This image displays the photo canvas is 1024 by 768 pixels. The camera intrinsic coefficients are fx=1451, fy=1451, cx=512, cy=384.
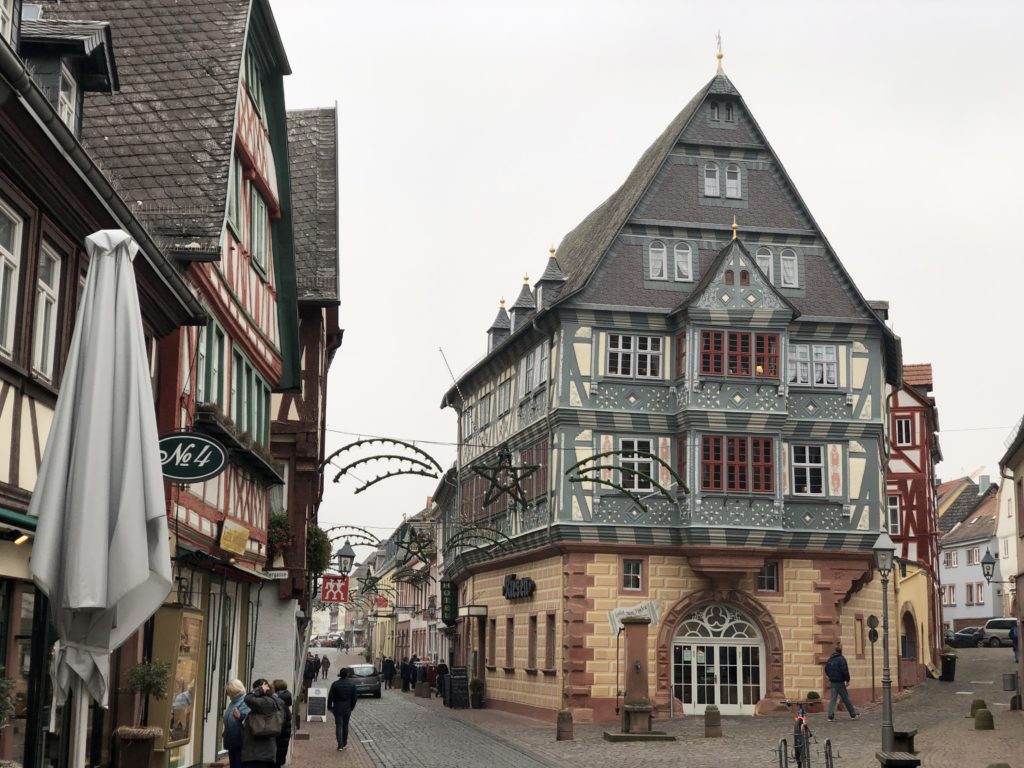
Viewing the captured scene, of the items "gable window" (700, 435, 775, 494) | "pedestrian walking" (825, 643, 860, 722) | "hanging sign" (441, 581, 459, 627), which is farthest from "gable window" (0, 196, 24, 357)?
"hanging sign" (441, 581, 459, 627)

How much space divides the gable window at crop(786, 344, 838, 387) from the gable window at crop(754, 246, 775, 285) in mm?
2102

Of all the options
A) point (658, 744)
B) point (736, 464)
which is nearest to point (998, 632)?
point (736, 464)

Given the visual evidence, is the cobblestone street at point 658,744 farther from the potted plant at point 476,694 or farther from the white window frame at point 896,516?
the white window frame at point 896,516

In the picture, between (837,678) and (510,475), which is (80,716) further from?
(837,678)

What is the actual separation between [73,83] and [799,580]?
2633 cm

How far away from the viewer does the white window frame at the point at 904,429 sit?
189 feet

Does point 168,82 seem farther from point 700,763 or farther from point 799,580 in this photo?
point 799,580

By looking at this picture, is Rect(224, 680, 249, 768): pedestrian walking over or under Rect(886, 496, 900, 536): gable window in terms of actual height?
under

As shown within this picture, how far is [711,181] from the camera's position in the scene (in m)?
39.6

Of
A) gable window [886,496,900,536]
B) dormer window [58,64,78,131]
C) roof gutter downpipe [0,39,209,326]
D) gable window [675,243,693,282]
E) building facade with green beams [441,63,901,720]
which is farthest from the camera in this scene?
gable window [886,496,900,536]

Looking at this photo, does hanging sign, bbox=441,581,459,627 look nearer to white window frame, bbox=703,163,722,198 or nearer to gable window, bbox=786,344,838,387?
gable window, bbox=786,344,838,387

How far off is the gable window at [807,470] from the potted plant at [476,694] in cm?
1369

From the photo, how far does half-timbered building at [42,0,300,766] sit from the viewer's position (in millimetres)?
18297

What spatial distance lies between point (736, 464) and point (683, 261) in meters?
5.81
